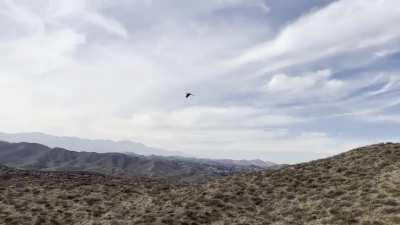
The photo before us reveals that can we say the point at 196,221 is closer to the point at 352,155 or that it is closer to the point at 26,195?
the point at 26,195

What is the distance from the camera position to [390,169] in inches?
1852

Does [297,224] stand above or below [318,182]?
below

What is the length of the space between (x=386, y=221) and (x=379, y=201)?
5.81m

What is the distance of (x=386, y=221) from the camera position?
108 ft

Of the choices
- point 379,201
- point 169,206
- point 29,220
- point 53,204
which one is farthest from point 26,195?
point 379,201

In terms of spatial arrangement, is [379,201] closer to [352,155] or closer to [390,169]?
[390,169]

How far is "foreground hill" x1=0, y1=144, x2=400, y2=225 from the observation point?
39000mm

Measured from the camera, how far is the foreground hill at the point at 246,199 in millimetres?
39000

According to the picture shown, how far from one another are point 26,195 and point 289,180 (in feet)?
92.2

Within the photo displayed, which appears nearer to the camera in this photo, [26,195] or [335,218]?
[335,218]

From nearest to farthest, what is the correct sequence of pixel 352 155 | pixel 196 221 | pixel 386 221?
pixel 386 221
pixel 196 221
pixel 352 155

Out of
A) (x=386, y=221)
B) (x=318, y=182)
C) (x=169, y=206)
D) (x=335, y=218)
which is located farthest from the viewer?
(x=318, y=182)

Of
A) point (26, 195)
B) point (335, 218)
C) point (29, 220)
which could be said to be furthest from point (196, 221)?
point (26, 195)

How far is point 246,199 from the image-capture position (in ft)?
150
